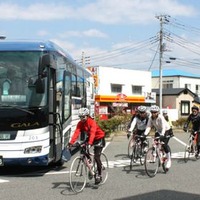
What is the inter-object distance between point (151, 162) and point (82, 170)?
2549 millimetres

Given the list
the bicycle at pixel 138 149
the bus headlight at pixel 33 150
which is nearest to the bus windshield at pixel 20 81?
the bus headlight at pixel 33 150

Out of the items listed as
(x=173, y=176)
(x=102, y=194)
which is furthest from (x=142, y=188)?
(x=173, y=176)

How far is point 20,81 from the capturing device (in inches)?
390

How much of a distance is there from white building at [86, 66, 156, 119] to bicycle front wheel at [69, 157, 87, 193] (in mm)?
40771

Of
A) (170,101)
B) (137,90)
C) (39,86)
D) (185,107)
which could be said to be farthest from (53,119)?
(185,107)

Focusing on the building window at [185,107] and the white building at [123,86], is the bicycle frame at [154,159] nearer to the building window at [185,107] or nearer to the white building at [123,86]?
the white building at [123,86]

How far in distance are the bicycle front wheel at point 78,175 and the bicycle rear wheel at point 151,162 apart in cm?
225

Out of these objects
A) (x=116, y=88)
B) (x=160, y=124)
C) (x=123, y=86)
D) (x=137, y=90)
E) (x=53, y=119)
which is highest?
(x=123, y=86)

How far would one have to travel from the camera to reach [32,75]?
32.6 ft

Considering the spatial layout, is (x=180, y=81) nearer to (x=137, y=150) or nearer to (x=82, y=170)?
(x=137, y=150)

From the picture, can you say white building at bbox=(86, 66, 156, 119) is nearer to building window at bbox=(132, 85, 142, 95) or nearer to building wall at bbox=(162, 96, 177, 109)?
building window at bbox=(132, 85, 142, 95)

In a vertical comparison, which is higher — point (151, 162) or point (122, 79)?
point (122, 79)

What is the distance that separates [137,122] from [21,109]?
450cm

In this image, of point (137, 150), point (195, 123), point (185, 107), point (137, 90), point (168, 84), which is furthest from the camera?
point (168, 84)
